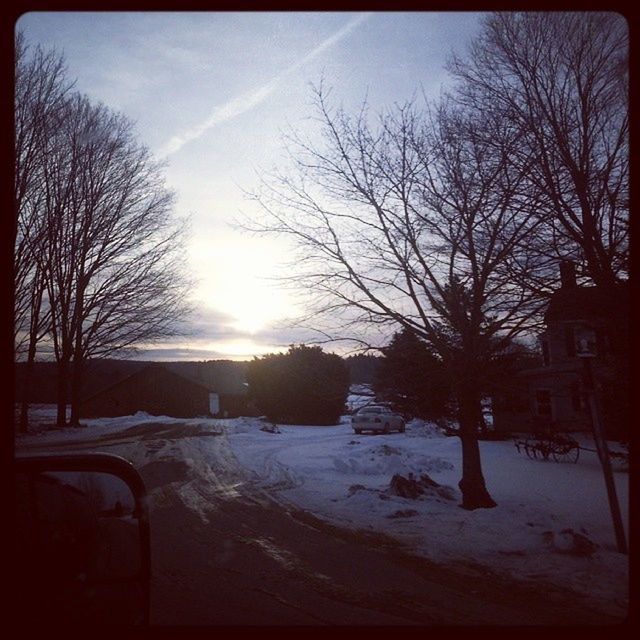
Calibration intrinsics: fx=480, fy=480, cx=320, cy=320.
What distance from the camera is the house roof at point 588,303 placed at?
6293 millimetres

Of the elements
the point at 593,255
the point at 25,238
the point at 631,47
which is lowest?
the point at 593,255

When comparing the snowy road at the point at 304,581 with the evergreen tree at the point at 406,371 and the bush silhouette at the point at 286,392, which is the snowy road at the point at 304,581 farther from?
the bush silhouette at the point at 286,392

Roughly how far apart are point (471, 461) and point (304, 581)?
4.49 metres

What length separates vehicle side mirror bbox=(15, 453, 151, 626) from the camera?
92.1 inches

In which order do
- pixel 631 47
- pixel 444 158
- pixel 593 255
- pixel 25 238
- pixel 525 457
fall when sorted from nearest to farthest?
pixel 631 47 → pixel 593 255 → pixel 444 158 → pixel 25 238 → pixel 525 457

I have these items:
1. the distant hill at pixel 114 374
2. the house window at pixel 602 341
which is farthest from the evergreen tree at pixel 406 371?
the distant hill at pixel 114 374

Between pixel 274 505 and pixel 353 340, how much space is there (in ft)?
11.5

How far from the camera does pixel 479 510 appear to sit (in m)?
8.21

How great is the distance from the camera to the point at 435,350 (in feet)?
29.2

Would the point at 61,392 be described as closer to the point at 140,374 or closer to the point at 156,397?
the point at 140,374

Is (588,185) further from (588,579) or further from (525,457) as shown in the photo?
(525,457)

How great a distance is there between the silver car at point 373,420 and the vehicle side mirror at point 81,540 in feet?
72.3
